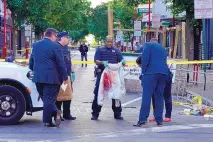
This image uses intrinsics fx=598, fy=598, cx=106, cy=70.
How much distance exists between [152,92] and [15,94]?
8.36 feet

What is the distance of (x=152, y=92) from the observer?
11211 mm

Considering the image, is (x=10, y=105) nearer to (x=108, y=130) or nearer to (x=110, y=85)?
(x=108, y=130)

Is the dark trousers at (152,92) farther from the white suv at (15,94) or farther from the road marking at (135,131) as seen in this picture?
the white suv at (15,94)

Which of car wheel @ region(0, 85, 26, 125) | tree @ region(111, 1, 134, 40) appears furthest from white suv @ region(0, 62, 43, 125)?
tree @ region(111, 1, 134, 40)

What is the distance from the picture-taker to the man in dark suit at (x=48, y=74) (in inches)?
424

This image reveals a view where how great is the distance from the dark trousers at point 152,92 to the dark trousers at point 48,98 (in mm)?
1628

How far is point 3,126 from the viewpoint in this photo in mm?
10977

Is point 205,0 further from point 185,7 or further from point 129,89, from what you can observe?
point 185,7

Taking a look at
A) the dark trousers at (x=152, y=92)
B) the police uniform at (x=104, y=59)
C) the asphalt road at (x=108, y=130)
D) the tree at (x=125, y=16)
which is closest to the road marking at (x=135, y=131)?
the asphalt road at (x=108, y=130)

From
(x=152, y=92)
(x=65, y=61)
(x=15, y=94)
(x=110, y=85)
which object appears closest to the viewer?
(x=15, y=94)

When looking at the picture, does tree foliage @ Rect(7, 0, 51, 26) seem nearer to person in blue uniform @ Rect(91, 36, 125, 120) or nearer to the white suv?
person in blue uniform @ Rect(91, 36, 125, 120)

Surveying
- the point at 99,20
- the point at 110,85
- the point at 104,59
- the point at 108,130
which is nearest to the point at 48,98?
the point at 108,130

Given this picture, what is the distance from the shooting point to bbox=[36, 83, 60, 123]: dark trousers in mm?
10773

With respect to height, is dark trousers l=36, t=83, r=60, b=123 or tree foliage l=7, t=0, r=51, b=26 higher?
tree foliage l=7, t=0, r=51, b=26
